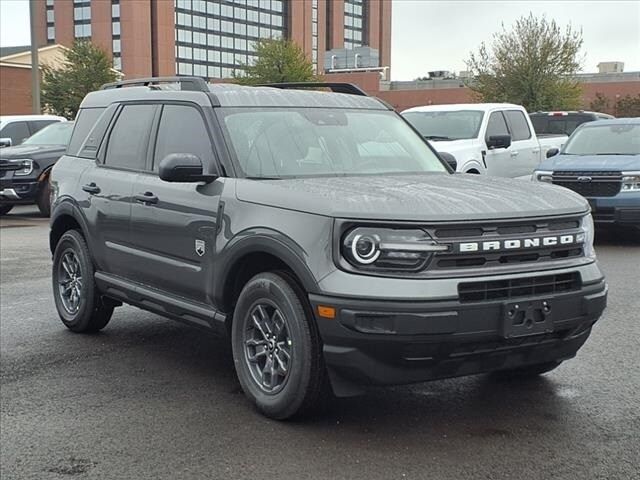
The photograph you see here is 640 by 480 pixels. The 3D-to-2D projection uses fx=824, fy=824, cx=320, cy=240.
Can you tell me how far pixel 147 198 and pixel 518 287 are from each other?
259cm

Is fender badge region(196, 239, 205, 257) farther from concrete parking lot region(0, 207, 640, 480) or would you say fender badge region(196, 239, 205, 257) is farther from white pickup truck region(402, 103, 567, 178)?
white pickup truck region(402, 103, 567, 178)

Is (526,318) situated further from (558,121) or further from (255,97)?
(558,121)

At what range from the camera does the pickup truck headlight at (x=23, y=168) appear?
1529cm

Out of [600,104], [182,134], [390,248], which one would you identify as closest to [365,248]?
[390,248]

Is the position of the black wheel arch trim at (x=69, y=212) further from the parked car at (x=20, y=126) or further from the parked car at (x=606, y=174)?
the parked car at (x=20, y=126)

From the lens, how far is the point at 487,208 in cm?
412

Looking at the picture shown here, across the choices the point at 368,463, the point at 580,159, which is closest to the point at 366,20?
the point at 580,159

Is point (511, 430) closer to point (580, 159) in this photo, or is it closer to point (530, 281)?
point (530, 281)

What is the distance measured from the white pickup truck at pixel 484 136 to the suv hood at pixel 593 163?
3.15 ft

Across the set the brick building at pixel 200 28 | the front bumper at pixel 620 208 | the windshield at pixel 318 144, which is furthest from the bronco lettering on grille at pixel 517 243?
A: the brick building at pixel 200 28

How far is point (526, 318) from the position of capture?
4.05 m

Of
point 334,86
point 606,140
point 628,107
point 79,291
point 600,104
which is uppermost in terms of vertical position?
point 600,104

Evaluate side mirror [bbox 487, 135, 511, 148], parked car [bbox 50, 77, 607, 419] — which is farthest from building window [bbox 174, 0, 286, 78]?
parked car [bbox 50, 77, 607, 419]

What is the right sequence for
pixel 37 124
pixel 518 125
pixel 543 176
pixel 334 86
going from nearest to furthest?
pixel 334 86
pixel 543 176
pixel 518 125
pixel 37 124
